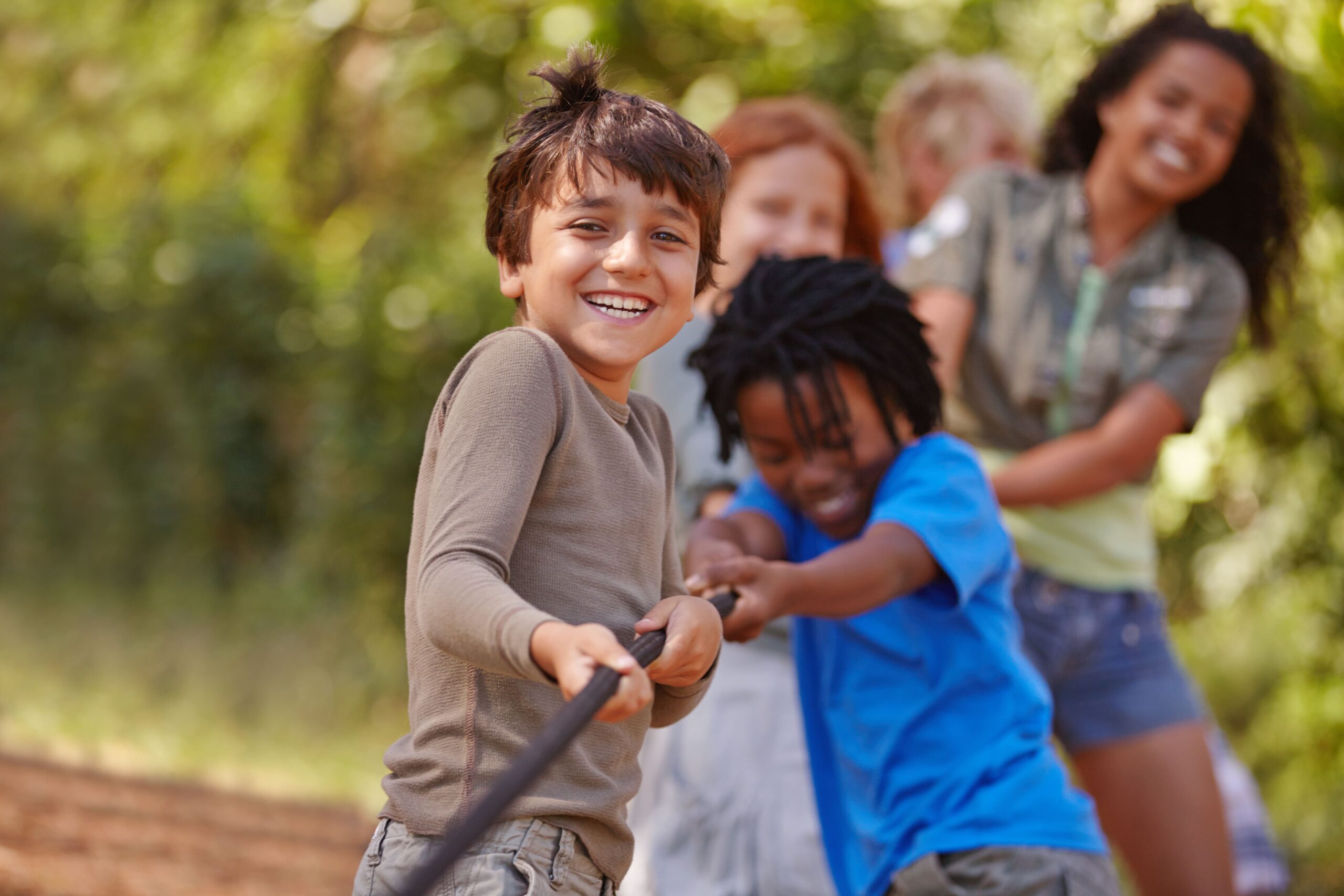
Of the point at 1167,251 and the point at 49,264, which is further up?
the point at 49,264

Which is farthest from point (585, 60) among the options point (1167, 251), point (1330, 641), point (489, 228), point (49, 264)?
point (49, 264)

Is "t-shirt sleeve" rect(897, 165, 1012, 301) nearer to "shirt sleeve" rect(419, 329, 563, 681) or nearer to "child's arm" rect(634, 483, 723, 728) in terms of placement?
"child's arm" rect(634, 483, 723, 728)

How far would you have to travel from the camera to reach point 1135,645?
2816mm

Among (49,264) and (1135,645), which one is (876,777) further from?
(49,264)

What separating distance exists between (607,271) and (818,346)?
629 millimetres

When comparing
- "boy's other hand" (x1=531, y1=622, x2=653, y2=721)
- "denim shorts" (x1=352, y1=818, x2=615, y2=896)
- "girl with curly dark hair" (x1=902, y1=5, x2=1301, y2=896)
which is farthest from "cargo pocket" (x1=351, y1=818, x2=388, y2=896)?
"girl with curly dark hair" (x1=902, y1=5, x2=1301, y2=896)

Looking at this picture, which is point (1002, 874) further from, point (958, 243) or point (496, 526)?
point (958, 243)

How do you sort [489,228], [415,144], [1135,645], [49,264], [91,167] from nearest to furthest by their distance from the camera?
[489,228] → [1135,645] → [415,144] → [49,264] → [91,167]

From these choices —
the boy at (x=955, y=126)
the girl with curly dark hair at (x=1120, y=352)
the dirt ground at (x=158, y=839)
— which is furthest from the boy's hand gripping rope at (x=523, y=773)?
the boy at (x=955, y=126)

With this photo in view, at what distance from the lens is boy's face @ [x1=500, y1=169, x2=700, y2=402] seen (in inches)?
60.6

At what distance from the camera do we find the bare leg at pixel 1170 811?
2760 millimetres

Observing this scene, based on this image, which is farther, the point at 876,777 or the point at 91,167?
the point at 91,167

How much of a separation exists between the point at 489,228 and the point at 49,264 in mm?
6720

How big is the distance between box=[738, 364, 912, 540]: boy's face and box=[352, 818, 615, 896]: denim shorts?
763mm
